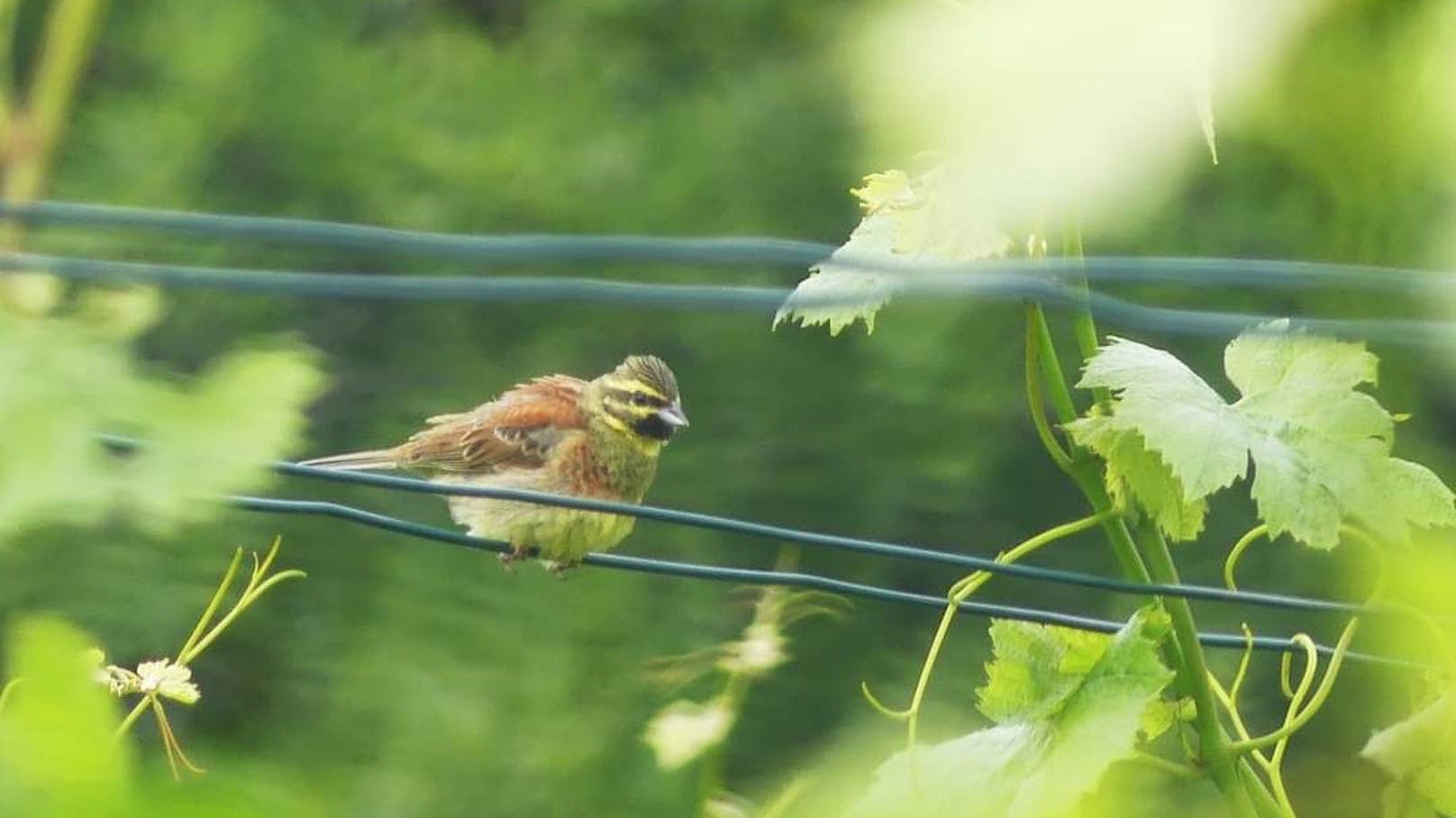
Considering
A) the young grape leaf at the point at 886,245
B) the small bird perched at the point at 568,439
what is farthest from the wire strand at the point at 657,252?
the small bird perched at the point at 568,439

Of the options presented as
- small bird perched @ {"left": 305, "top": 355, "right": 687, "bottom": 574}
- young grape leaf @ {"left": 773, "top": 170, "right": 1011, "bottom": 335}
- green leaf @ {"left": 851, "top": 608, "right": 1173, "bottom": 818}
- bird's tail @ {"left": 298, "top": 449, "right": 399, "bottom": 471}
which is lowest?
green leaf @ {"left": 851, "top": 608, "right": 1173, "bottom": 818}

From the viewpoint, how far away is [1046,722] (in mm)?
1773

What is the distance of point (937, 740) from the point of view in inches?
77.0

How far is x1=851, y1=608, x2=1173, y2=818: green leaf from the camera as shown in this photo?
1537 millimetres

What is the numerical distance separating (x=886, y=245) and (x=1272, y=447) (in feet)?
1.27

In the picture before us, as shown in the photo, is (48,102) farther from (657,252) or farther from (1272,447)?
(1272,447)

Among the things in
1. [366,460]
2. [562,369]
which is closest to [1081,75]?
[366,460]

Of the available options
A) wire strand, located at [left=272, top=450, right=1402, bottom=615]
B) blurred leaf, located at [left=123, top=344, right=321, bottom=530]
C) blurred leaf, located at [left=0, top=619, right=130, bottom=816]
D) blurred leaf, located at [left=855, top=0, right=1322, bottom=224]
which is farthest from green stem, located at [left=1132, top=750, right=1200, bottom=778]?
blurred leaf, located at [left=0, top=619, right=130, bottom=816]

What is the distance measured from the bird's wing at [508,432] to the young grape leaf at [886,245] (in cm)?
220

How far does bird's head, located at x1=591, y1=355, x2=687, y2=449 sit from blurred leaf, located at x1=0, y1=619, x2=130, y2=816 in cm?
357

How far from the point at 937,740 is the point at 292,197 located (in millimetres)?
4573

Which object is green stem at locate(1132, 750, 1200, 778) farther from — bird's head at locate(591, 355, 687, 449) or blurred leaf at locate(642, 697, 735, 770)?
bird's head at locate(591, 355, 687, 449)

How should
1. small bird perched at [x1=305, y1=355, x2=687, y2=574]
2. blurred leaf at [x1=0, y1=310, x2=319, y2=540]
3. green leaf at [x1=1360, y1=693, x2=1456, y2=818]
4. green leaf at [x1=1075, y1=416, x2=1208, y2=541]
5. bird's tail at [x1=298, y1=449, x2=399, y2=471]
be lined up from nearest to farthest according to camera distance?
blurred leaf at [x1=0, y1=310, x2=319, y2=540], green leaf at [x1=1360, y1=693, x2=1456, y2=818], green leaf at [x1=1075, y1=416, x2=1208, y2=541], small bird perched at [x1=305, y1=355, x2=687, y2=574], bird's tail at [x1=298, y1=449, x2=399, y2=471]

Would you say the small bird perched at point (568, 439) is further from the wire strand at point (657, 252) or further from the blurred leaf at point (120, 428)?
the blurred leaf at point (120, 428)
